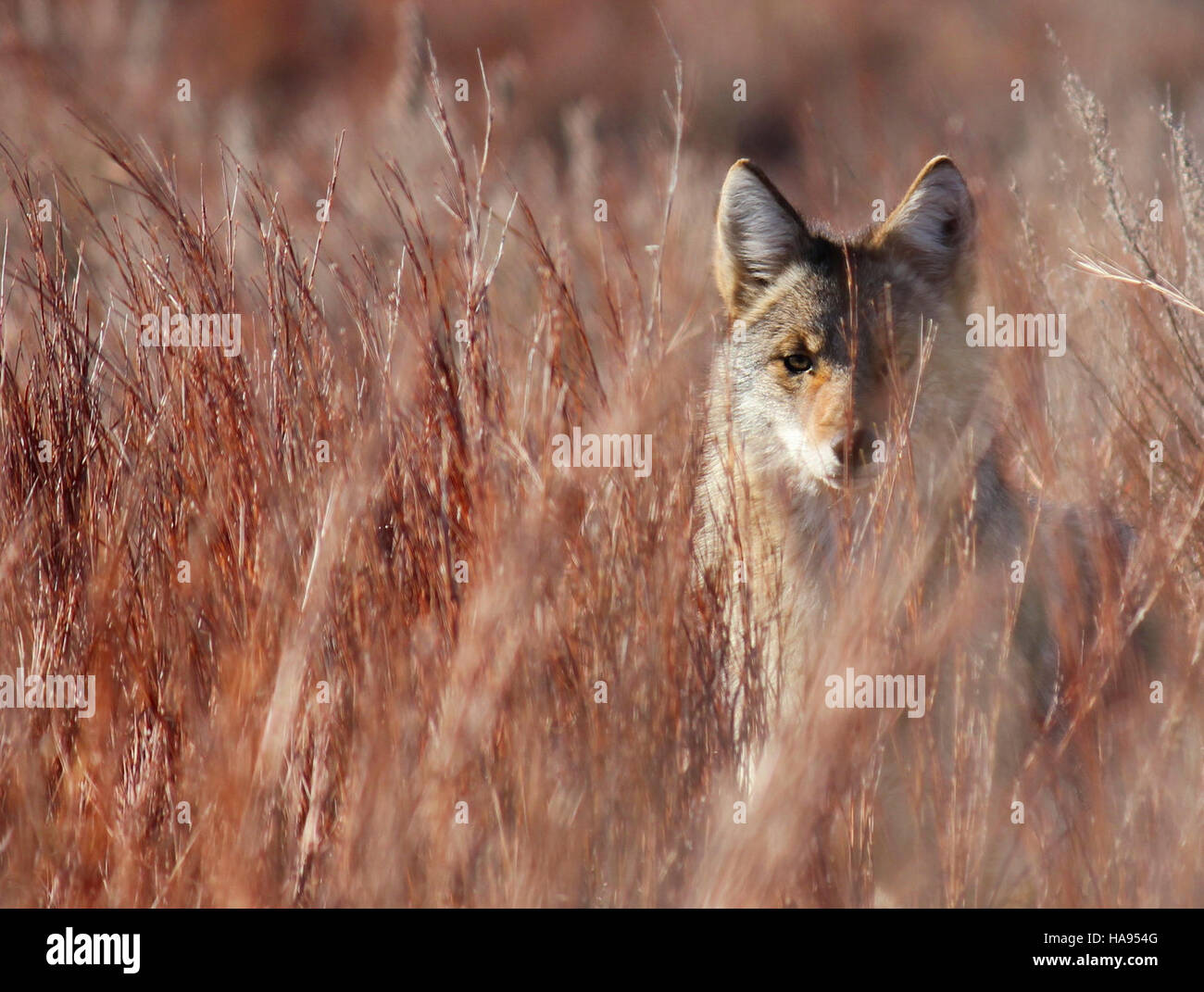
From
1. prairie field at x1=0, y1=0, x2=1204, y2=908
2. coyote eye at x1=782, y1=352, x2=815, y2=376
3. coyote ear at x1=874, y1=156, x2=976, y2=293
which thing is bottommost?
prairie field at x1=0, y1=0, x2=1204, y2=908

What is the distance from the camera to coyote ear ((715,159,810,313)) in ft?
13.4

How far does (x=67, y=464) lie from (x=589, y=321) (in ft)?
14.8

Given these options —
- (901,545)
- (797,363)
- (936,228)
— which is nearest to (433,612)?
(901,545)

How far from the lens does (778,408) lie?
4.05 m

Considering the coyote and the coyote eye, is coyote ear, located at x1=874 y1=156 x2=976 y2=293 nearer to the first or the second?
the coyote

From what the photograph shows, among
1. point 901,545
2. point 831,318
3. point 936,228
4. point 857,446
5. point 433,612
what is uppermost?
point 936,228

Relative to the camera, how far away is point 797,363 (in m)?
4.10

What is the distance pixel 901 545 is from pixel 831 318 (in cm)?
128

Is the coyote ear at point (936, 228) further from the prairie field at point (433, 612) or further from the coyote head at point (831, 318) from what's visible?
the prairie field at point (433, 612)

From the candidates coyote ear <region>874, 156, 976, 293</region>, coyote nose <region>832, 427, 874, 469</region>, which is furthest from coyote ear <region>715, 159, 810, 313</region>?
coyote nose <region>832, 427, 874, 469</region>

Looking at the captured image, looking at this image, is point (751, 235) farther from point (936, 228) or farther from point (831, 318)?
point (936, 228)

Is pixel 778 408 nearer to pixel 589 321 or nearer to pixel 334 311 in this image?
pixel 334 311

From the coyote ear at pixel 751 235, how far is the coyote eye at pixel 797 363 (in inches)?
13.6

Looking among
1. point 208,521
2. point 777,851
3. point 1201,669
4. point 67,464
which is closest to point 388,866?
point 777,851
